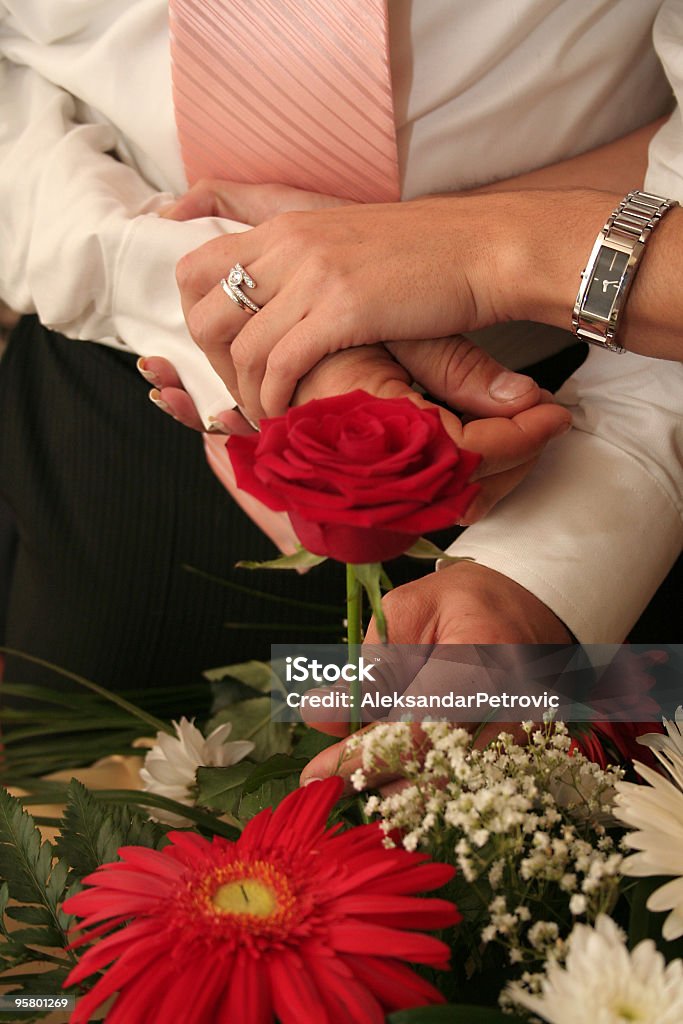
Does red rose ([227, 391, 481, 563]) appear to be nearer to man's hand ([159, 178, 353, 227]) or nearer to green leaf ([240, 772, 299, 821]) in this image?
green leaf ([240, 772, 299, 821])

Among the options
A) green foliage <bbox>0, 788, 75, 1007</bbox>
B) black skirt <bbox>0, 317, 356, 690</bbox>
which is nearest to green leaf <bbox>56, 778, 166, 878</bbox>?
green foliage <bbox>0, 788, 75, 1007</bbox>

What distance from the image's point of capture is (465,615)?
1.36 ft

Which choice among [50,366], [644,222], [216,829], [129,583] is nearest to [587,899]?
[216,829]

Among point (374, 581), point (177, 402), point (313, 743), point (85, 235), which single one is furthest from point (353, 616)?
point (85, 235)

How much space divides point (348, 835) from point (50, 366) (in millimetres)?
666

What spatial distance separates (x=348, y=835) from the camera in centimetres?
29

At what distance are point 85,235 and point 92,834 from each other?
451 millimetres

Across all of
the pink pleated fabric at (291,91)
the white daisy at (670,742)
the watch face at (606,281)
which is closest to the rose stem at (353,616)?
the white daisy at (670,742)

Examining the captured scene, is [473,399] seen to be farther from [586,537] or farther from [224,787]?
[224,787]

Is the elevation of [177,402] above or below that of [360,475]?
below

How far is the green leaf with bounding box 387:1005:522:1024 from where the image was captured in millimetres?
238

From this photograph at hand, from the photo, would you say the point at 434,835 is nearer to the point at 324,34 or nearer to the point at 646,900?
the point at 646,900

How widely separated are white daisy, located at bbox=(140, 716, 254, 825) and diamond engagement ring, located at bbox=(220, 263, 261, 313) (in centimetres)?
22

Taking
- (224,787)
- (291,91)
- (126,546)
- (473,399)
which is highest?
(291,91)
